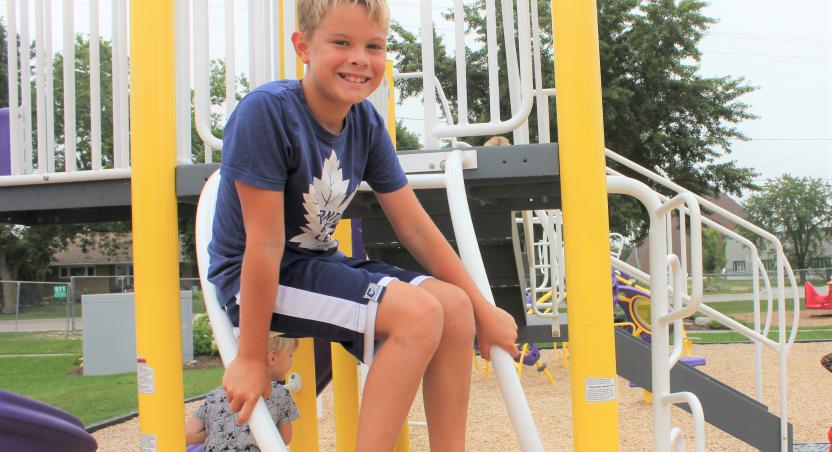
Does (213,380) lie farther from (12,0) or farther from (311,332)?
(311,332)

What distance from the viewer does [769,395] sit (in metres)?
7.73

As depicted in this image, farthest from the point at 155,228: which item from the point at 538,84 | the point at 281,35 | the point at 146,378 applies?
the point at 538,84

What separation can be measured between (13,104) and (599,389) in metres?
2.26

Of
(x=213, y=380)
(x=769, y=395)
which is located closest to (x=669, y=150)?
(x=769, y=395)

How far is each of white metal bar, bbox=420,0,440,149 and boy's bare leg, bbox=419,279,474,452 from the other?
0.68 metres

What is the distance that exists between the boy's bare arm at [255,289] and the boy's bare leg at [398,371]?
0.82 feet

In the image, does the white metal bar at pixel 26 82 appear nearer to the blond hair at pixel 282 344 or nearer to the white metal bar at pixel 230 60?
the white metal bar at pixel 230 60

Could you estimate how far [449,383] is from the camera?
1637 millimetres

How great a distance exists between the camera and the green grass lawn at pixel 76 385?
746 centimetres

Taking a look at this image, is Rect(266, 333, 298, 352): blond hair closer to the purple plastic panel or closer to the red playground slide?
the purple plastic panel

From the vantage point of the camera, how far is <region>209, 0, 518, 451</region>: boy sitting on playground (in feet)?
5.19

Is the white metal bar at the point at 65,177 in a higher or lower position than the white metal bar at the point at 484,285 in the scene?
higher

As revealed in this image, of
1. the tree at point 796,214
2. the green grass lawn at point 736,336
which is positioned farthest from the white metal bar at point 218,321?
the tree at point 796,214

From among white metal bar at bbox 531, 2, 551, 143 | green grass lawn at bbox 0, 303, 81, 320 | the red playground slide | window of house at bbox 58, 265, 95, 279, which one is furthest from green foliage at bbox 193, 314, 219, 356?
window of house at bbox 58, 265, 95, 279
